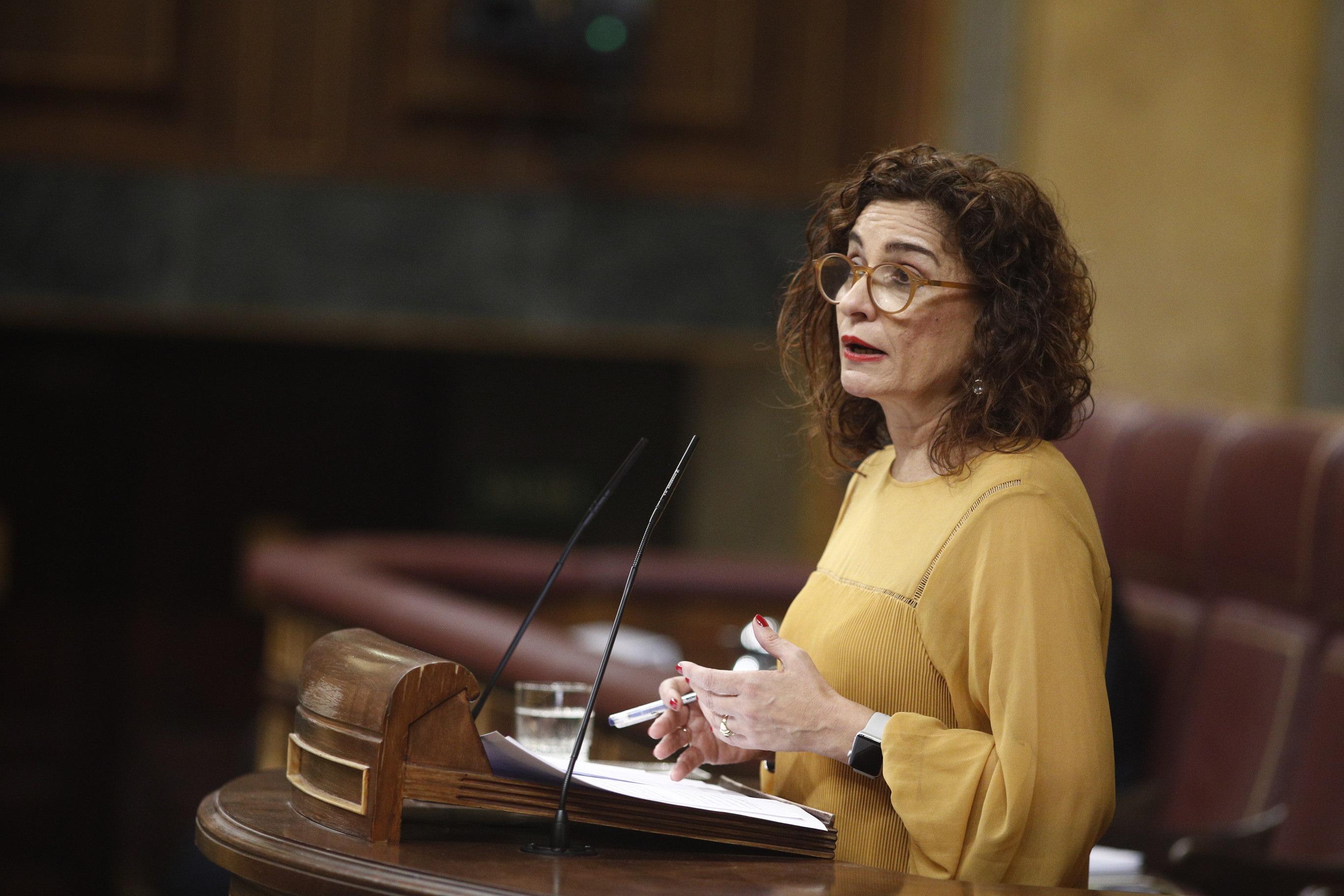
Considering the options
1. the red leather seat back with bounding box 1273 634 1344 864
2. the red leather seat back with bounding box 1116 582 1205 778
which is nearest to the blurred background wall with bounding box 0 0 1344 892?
the red leather seat back with bounding box 1116 582 1205 778

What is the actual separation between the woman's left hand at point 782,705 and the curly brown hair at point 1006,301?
0.73 ft

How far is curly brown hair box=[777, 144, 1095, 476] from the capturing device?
1348 mm

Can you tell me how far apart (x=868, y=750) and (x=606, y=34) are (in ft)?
12.0


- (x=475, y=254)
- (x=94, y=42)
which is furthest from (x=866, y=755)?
(x=94, y=42)

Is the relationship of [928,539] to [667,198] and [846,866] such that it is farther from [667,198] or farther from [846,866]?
[667,198]

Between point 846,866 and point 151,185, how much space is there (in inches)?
154

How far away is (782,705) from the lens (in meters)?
1.26

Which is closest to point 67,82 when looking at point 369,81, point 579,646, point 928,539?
point 369,81

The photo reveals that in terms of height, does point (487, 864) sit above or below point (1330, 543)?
above

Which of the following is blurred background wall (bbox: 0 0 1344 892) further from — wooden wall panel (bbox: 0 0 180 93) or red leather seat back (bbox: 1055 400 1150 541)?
red leather seat back (bbox: 1055 400 1150 541)

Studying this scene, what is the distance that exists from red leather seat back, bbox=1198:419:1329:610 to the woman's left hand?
174 cm

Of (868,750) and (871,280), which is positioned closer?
(868,750)

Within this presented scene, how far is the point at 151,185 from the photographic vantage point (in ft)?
15.1

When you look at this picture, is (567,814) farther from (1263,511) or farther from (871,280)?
(1263,511)
